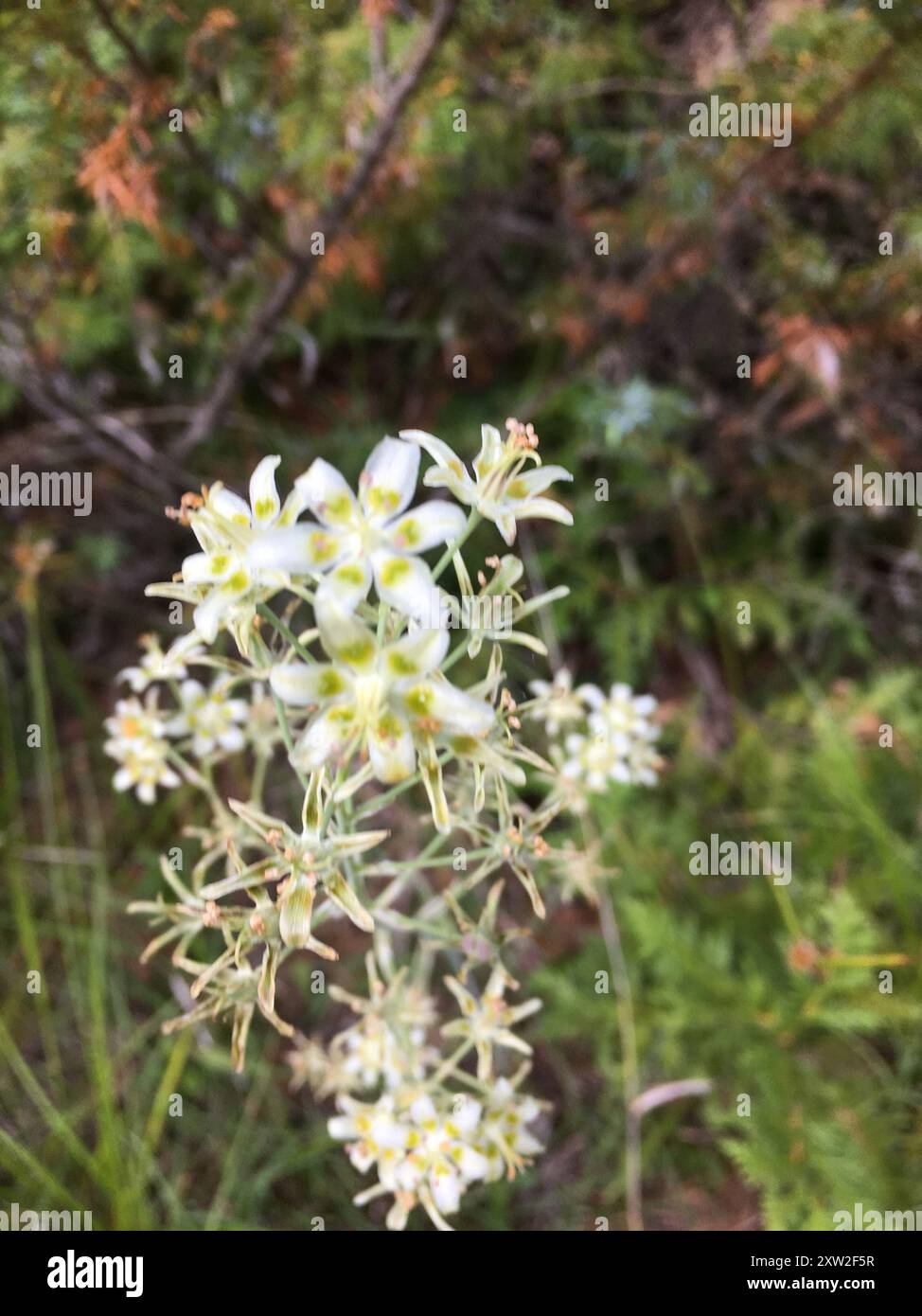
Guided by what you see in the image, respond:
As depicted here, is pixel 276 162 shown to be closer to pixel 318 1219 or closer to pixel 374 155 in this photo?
pixel 374 155

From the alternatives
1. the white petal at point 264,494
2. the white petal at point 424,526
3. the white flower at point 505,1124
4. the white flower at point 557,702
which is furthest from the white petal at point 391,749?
the white flower at point 505,1124

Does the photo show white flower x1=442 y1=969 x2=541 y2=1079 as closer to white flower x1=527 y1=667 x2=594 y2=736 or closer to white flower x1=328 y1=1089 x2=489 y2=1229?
white flower x1=328 y1=1089 x2=489 y2=1229

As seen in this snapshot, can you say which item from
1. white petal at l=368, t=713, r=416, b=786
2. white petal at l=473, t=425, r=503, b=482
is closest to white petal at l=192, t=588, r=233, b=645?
white petal at l=368, t=713, r=416, b=786

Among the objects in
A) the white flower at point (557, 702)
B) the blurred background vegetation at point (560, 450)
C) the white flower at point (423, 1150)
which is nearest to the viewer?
the white flower at point (423, 1150)

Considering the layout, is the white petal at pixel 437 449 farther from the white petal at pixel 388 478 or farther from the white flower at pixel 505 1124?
the white flower at pixel 505 1124

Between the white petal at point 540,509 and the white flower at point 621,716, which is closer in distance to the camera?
the white petal at point 540,509

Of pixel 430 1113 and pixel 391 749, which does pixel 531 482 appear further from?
pixel 430 1113

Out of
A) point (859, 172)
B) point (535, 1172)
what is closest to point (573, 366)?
point (859, 172)
